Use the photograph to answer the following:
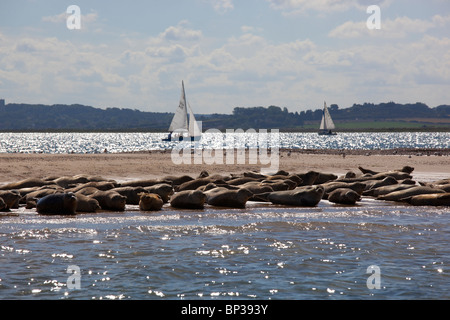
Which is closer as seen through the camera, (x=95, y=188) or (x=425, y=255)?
(x=425, y=255)

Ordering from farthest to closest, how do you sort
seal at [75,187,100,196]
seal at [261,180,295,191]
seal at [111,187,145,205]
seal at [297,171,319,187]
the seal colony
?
1. seal at [297,171,319,187]
2. seal at [261,180,295,191]
3. seal at [111,187,145,205]
4. seal at [75,187,100,196]
5. the seal colony

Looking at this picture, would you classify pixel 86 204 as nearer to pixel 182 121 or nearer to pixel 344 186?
pixel 344 186

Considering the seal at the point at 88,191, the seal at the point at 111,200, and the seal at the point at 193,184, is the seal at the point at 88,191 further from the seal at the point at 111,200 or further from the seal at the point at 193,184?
the seal at the point at 193,184

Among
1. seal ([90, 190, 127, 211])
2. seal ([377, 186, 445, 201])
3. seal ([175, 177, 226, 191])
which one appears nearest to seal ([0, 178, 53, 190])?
seal ([90, 190, 127, 211])

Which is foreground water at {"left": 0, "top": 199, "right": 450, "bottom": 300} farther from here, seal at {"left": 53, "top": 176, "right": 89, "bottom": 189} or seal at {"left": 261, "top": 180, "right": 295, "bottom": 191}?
seal at {"left": 53, "top": 176, "right": 89, "bottom": 189}

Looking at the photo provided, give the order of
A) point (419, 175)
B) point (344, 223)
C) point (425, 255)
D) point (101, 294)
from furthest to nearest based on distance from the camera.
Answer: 1. point (419, 175)
2. point (344, 223)
3. point (425, 255)
4. point (101, 294)

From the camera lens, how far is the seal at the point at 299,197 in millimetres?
18078

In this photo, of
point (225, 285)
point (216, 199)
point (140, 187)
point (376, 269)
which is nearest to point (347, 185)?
point (216, 199)

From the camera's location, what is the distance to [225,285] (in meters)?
8.84

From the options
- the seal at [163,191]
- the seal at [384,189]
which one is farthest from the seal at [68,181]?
the seal at [384,189]

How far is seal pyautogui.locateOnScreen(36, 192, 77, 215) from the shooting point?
15469 mm
